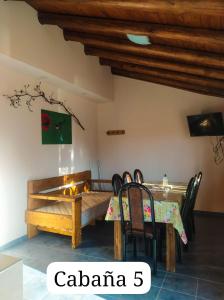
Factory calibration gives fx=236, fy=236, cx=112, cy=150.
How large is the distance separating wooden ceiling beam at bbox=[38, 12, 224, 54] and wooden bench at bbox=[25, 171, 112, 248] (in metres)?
2.30

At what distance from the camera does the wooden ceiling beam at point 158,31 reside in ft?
7.95

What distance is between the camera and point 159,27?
8.52 feet

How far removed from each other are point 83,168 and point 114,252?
261 cm

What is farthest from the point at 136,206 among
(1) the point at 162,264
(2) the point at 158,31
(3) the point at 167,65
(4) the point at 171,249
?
(3) the point at 167,65

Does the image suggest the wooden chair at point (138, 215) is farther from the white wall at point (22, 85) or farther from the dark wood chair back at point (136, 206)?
the white wall at point (22, 85)

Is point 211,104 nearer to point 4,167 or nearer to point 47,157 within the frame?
point 47,157

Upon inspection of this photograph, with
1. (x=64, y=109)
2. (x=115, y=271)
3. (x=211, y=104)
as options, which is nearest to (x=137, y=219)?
(x=115, y=271)

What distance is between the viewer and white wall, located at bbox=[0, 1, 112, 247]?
3154 mm

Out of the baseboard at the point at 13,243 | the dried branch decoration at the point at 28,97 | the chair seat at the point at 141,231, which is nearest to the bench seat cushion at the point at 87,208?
the baseboard at the point at 13,243

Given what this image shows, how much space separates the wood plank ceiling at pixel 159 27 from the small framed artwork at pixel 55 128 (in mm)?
1368

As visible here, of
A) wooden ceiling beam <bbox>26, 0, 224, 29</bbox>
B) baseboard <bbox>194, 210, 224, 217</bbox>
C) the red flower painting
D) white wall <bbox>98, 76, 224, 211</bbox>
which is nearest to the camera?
Answer: wooden ceiling beam <bbox>26, 0, 224, 29</bbox>

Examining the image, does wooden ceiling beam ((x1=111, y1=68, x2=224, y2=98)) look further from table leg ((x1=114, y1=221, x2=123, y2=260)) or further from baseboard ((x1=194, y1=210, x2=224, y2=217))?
table leg ((x1=114, y1=221, x2=123, y2=260))

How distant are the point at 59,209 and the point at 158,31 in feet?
9.31

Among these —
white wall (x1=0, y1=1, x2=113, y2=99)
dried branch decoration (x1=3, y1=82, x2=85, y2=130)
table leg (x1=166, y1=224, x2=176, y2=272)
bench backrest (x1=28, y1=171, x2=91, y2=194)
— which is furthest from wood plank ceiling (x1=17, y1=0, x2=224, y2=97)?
bench backrest (x1=28, y1=171, x2=91, y2=194)
